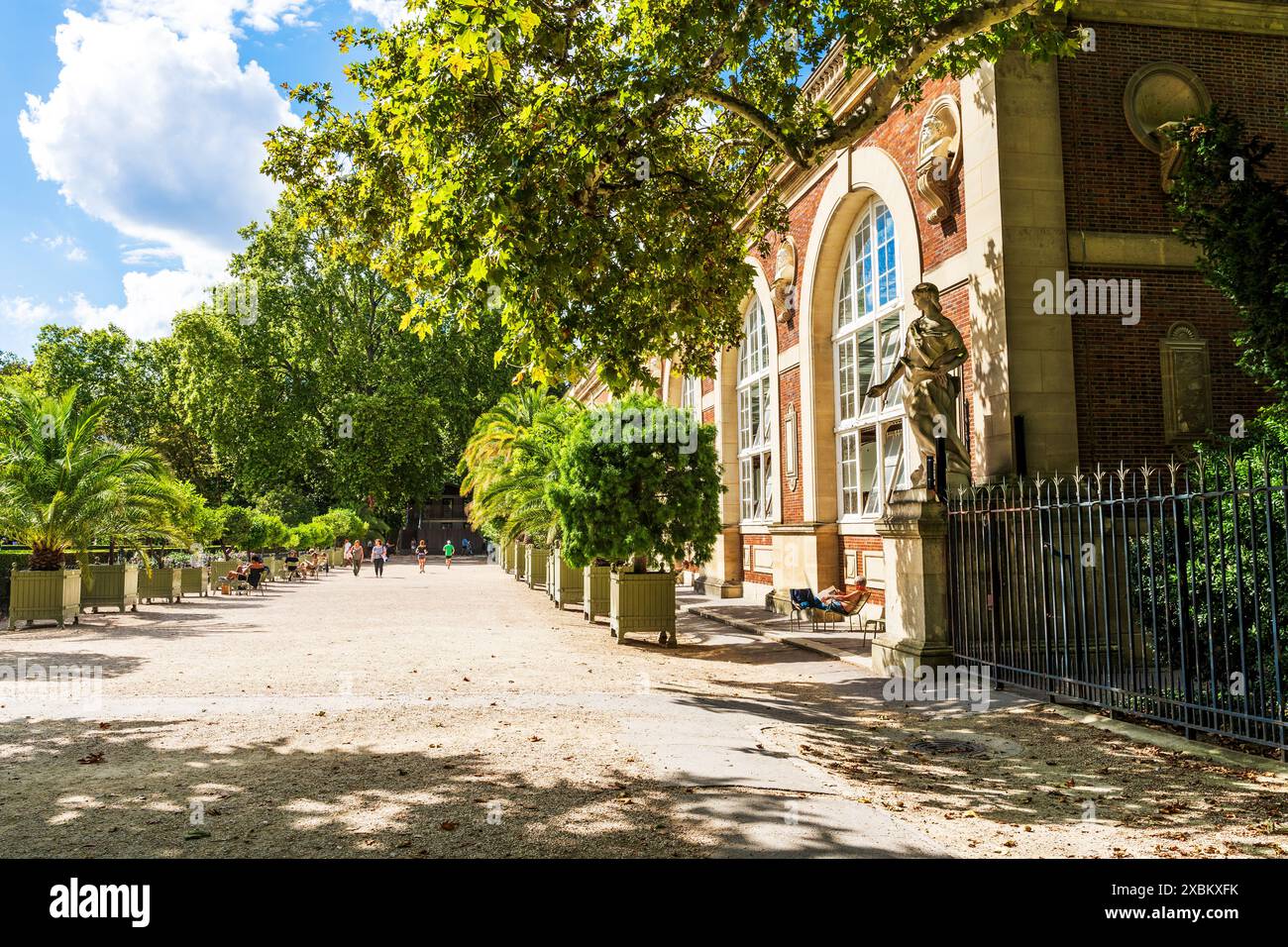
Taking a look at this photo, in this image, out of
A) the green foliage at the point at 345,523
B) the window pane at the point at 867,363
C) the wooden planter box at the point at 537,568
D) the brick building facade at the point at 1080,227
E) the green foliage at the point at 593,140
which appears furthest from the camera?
the green foliage at the point at 345,523

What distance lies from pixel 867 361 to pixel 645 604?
6.93m

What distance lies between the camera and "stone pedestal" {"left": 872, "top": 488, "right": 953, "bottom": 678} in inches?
413

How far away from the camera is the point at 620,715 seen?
8.26 m

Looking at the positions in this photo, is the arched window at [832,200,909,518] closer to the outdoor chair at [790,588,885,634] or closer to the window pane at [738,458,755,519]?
the outdoor chair at [790,588,885,634]

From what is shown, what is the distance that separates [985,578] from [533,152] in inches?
274

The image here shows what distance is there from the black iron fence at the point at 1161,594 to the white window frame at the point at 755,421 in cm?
1107

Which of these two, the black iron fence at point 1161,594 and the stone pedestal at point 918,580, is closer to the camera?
the black iron fence at point 1161,594

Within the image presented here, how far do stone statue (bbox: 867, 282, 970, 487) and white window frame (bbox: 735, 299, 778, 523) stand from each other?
394 inches

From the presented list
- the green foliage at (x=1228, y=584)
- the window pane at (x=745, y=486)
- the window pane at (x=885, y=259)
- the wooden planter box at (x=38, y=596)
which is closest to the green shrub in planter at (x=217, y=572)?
the wooden planter box at (x=38, y=596)

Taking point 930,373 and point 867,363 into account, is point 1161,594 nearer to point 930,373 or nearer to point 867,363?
point 930,373

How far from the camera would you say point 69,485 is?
16828 millimetres

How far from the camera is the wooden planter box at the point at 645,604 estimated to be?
14.1m

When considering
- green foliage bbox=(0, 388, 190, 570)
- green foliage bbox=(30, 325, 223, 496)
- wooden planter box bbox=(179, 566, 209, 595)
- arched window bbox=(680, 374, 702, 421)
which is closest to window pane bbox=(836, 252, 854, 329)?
arched window bbox=(680, 374, 702, 421)

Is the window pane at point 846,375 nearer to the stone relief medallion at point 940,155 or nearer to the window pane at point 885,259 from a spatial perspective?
the window pane at point 885,259
